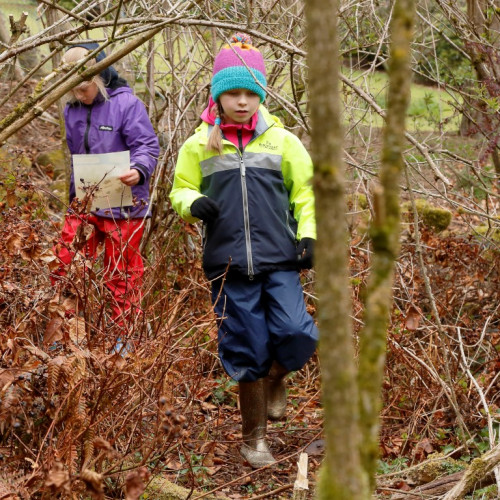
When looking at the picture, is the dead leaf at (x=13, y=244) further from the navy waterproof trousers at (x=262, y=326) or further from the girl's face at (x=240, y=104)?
the girl's face at (x=240, y=104)

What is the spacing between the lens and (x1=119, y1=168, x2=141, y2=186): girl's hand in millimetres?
4844

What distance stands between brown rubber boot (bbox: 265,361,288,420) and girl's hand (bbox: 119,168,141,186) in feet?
4.86

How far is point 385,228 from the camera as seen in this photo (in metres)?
0.96

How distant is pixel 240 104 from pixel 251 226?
620 mm

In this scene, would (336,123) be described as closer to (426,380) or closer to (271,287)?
(271,287)

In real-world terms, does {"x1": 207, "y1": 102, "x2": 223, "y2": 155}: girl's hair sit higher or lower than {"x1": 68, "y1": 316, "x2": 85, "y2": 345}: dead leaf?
higher

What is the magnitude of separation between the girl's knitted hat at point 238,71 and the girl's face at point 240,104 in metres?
0.03

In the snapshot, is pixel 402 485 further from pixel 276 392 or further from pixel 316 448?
pixel 276 392

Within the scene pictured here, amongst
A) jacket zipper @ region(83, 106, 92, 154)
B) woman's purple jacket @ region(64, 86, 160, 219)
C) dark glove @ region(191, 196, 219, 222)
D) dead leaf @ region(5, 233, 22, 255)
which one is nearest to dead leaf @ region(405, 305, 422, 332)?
dark glove @ region(191, 196, 219, 222)

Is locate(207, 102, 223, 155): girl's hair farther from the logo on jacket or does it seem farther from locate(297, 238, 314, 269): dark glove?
locate(297, 238, 314, 269): dark glove

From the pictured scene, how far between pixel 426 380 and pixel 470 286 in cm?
148

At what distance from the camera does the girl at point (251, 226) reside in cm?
383

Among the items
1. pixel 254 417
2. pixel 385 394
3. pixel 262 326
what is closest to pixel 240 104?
pixel 262 326

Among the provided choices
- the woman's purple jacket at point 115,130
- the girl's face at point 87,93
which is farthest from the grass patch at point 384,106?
the girl's face at point 87,93
